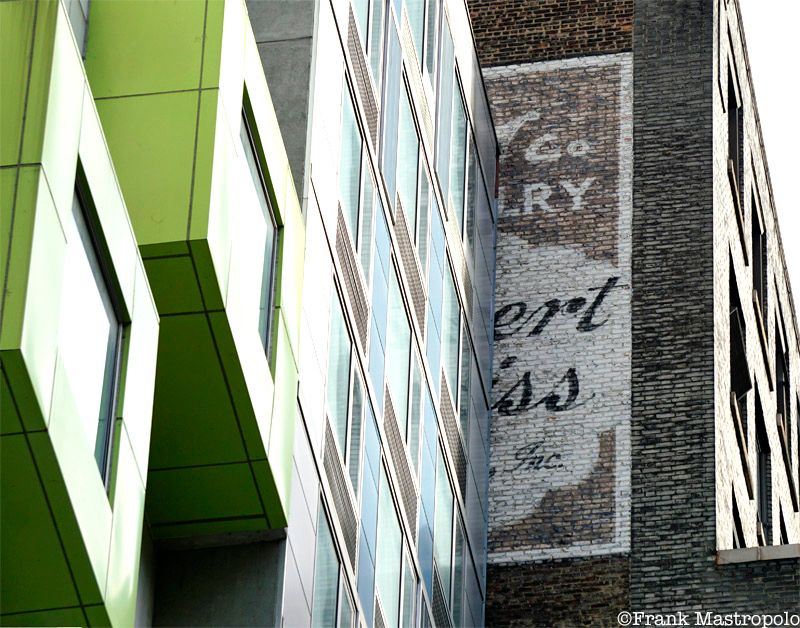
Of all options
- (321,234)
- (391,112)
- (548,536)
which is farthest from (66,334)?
(548,536)

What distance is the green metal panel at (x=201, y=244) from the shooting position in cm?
1542

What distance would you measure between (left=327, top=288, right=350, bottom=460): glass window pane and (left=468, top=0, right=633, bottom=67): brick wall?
1423 centimetres

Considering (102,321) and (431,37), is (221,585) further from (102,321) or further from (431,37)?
(431,37)

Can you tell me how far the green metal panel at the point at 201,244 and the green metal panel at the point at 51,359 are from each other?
5.02ft

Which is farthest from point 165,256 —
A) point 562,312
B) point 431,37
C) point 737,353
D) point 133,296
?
point 737,353

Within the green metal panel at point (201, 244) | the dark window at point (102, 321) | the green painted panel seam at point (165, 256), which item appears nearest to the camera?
the dark window at point (102, 321)

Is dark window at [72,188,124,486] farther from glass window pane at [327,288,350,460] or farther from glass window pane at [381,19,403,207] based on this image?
glass window pane at [381,19,403,207]

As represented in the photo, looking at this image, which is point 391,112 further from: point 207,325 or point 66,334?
point 66,334

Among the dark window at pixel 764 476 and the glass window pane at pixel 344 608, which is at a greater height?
the dark window at pixel 764 476

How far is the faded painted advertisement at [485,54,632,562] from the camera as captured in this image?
30016 millimetres

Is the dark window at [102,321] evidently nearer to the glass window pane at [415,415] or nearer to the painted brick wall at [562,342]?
the glass window pane at [415,415]

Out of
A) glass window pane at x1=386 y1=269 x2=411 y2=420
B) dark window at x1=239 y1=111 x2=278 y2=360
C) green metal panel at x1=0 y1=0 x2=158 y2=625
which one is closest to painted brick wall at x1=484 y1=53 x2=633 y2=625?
glass window pane at x1=386 y1=269 x2=411 y2=420

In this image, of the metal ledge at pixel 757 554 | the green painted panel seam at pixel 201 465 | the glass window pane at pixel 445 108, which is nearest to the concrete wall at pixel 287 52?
the green painted panel seam at pixel 201 465

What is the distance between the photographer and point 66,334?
41.8 ft
